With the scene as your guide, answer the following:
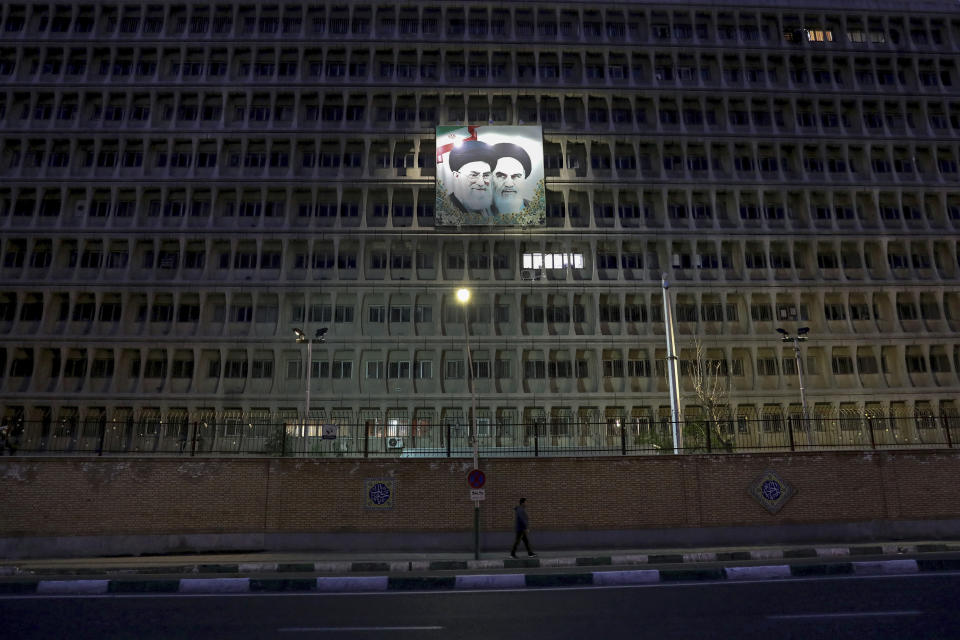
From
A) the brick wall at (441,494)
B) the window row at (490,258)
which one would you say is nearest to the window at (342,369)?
the window row at (490,258)

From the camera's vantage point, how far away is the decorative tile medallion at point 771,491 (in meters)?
19.1

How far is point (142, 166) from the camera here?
148 feet

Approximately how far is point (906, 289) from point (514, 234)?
1145 inches

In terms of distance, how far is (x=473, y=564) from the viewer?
15.9 metres

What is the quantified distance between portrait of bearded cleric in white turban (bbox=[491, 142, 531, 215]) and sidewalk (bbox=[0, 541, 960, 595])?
29.2 metres

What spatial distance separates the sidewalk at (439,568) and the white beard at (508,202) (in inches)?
1146

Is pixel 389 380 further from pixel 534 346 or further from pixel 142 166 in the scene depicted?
pixel 142 166

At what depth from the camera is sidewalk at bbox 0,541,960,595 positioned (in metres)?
13.0

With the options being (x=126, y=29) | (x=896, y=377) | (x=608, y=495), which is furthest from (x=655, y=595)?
(x=126, y=29)

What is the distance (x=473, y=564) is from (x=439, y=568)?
894 millimetres

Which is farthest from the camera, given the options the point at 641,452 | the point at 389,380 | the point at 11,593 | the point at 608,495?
the point at 389,380

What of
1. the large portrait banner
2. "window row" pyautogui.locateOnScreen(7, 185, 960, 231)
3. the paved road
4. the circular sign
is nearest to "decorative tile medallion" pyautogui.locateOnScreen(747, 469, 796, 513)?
the paved road

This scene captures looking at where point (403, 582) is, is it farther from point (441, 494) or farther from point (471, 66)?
point (471, 66)

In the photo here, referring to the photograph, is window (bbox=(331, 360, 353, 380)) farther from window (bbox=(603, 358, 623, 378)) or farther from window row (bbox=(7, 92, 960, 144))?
window (bbox=(603, 358, 623, 378))
